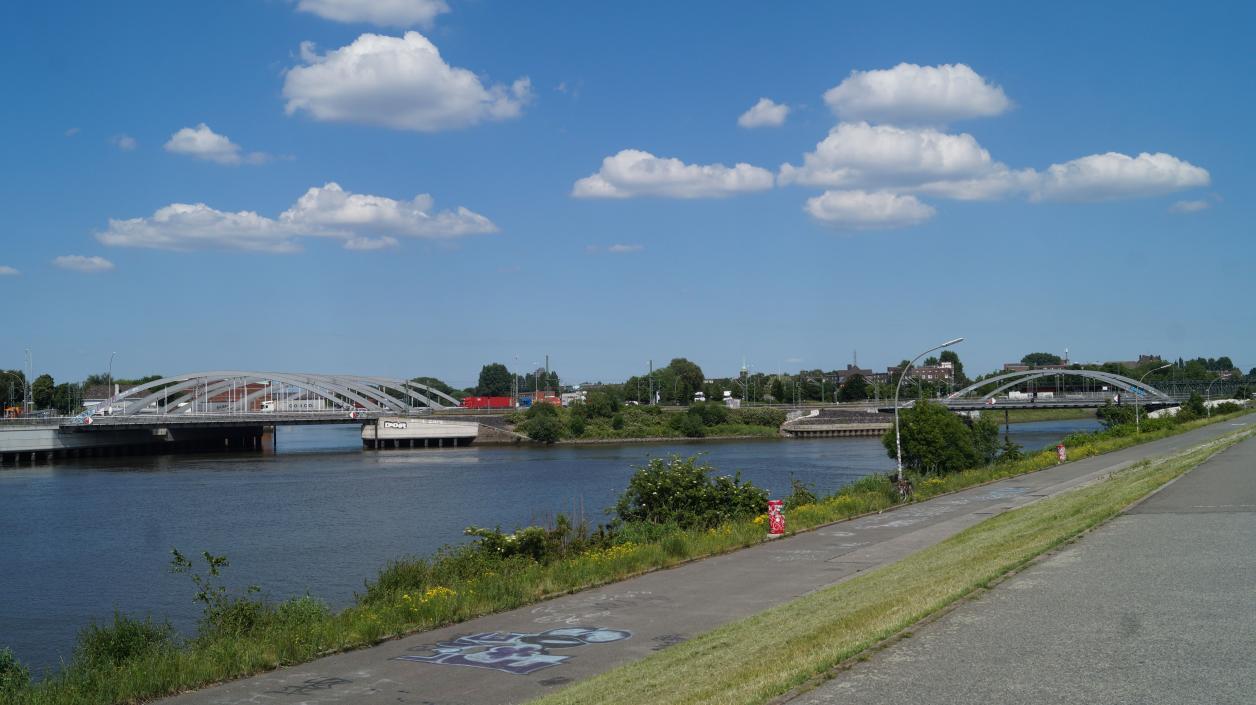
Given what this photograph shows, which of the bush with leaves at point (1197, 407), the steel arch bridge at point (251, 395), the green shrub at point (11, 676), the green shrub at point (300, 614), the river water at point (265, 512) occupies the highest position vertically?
the steel arch bridge at point (251, 395)

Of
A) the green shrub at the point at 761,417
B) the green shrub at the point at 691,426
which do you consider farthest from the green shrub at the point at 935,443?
the green shrub at the point at 761,417

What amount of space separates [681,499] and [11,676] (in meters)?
17.8

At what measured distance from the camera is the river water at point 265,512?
2745cm

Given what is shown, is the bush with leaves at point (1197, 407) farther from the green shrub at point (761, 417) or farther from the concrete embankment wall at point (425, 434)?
the concrete embankment wall at point (425, 434)

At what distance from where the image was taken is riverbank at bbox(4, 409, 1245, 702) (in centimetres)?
1248

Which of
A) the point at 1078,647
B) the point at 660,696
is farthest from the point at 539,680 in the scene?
the point at 1078,647

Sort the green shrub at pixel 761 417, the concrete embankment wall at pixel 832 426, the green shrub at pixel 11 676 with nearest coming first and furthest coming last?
the green shrub at pixel 11 676, the concrete embankment wall at pixel 832 426, the green shrub at pixel 761 417

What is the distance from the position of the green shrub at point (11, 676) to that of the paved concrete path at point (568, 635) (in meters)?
3.11

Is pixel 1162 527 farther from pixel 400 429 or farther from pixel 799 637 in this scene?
pixel 400 429

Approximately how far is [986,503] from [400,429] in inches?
3362

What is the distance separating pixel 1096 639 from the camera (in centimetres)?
964

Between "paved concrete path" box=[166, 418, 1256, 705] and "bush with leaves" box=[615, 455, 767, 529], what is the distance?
166 inches

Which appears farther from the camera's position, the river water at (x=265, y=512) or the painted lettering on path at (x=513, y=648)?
the river water at (x=265, y=512)

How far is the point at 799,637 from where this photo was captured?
38.6 ft
